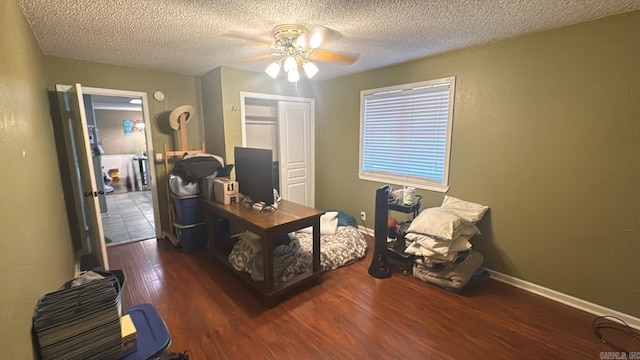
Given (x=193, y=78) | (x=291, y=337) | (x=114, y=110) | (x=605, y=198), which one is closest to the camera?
(x=291, y=337)

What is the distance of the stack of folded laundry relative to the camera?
2.60 meters

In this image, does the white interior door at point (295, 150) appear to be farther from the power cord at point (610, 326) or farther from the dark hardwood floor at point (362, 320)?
the power cord at point (610, 326)

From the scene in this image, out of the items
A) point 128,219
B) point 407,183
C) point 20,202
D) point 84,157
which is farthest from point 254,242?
point 128,219

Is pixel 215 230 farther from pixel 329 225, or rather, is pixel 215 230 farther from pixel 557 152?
pixel 557 152

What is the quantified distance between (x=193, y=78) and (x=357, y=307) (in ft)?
12.5

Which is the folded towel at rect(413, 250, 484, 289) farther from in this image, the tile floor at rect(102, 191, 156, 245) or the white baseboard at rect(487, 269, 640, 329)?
the tile floor at rect(102, 191, 156, 245)

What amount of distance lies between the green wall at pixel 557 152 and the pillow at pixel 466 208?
0.35 feet

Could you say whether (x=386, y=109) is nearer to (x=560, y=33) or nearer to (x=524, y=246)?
(x=560, y=33)

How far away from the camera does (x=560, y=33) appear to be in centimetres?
229

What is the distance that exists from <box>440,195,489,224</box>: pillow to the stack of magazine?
9.50 feet

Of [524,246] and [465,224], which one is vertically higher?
[465,224]

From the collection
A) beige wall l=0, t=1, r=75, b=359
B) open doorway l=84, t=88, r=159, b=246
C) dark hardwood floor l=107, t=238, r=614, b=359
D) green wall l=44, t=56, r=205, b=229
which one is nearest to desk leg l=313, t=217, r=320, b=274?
dark hardwood floor l=107, t=238, r=614, b=359

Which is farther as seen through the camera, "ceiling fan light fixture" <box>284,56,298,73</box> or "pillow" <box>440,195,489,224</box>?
"pillow" <box>440,195,489,224</box>

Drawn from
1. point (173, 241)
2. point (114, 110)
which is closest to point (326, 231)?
point (173, 241)
